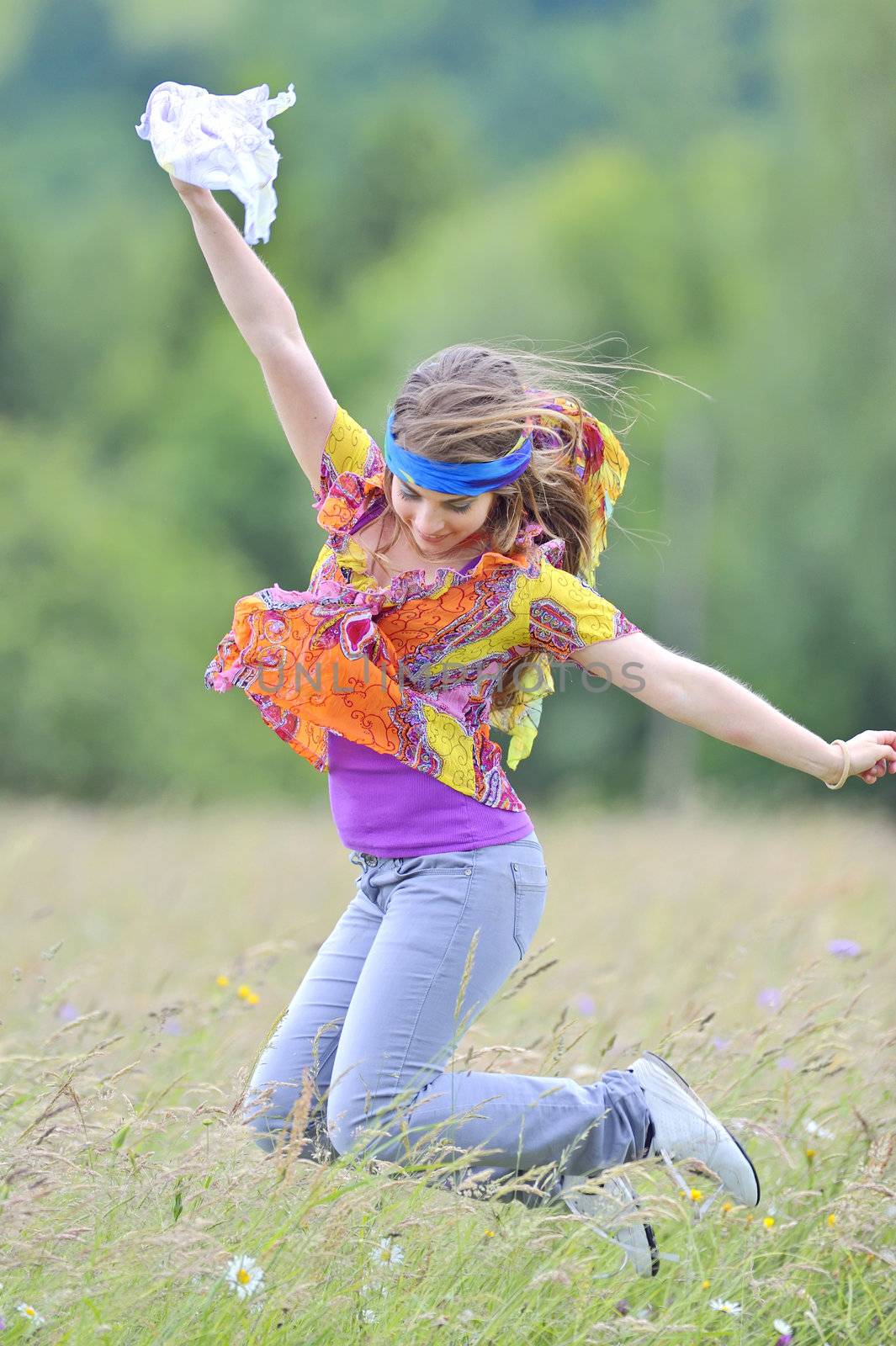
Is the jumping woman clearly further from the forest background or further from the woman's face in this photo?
the forest background

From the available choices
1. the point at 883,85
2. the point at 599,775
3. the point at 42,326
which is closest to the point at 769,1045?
the point at 883,85

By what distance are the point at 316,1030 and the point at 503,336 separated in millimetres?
8084

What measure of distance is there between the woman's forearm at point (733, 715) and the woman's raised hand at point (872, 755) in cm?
11

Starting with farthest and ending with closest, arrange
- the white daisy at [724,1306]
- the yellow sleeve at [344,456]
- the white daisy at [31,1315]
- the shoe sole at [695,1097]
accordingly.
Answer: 1. the yellow sleeve at [344,456]
2. the shoe sole at [695,1097]
3. the white daisy at [724,1306]
4. the white daisy at [31,1315]

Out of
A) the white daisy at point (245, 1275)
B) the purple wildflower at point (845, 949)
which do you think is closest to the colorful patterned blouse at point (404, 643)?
the white daisy at point (245, 1275)

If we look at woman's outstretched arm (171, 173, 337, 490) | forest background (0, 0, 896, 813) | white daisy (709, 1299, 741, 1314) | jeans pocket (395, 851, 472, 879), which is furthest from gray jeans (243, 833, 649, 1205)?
forest background (0, 0, 896, 813)

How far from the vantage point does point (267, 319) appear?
2992 millimetres

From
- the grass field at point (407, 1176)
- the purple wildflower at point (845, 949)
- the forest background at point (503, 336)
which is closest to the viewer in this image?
the grass field at point (407, 1176)

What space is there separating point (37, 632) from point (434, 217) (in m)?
27.3

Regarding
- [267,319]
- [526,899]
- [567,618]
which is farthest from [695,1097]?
[267,319]

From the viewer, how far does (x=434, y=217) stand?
48062mm

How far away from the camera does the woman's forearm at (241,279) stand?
2.99 metres

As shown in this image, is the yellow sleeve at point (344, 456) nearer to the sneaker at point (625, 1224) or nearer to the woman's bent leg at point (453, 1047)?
the woman's bent leg at point (453, 1047)

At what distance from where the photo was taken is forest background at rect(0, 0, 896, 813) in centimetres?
2395
